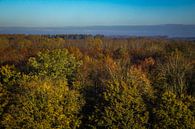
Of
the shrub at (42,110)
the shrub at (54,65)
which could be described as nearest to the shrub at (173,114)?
the shrub at (42,110)

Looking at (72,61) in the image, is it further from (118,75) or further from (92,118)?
(92,118)

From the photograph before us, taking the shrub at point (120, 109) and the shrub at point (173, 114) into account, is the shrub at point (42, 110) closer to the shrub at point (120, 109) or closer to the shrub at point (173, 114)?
the shrub at point (120, 109)

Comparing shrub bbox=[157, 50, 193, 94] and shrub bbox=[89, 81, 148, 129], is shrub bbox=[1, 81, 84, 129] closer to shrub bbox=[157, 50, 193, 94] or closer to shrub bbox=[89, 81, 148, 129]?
shrub bbox=[89, 81, 148, 129]

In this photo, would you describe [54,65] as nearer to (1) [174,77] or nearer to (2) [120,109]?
(1) [174,77]

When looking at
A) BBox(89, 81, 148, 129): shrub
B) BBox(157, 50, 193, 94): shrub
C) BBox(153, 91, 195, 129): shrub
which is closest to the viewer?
BBox(153, 91, 195, 129): shrub

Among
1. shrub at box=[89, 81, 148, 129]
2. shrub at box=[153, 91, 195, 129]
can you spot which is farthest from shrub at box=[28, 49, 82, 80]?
shrub at box=[153, 91, 195, 129]

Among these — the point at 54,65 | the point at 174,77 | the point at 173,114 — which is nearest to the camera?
the point at 173,114

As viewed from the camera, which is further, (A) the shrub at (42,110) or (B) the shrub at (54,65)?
(B) the shrub at (54,65)

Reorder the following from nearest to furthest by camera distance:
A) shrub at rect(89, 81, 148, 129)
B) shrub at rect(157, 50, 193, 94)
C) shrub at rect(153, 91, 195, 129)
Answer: shrub at rect(153, 91, 195, 129) → shrub at rect(89, 81, 148, 129) → shrub at rect(157, 50, 193, 94)

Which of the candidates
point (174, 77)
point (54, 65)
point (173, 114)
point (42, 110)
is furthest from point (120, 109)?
point (54, 65)

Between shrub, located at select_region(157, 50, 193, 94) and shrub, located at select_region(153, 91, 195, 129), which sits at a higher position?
shrub, located at select_region(157, 50, 193, 94)

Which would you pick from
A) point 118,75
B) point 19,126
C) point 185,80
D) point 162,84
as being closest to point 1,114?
point 19,126

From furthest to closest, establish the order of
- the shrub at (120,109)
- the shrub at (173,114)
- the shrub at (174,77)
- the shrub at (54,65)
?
the shrub at (54,65)
the shrub at (174,77)
the shrub at (120,109)
the shrub at (173,114)
